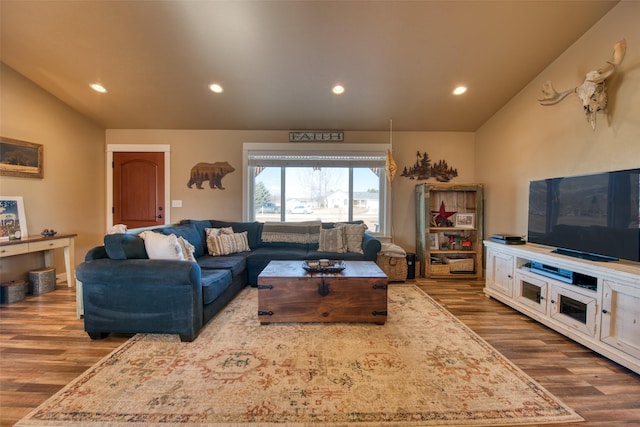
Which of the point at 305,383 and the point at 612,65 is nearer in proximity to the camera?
the point at 305,383

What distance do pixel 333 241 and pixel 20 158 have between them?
4121 mm

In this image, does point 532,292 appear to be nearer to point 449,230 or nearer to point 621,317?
point 621,317

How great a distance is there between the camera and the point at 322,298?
2.46 metres

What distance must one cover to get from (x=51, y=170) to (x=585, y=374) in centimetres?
610

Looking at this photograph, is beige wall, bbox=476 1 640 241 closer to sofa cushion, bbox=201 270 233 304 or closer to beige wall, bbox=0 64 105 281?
sofa cushion, bbox=201 270 233 304

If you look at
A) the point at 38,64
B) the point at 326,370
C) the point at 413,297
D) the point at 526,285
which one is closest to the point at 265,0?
the point at 38,64

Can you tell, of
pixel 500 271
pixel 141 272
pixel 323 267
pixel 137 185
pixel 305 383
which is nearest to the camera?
pixel 305 383

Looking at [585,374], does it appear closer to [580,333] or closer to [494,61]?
[580,333]

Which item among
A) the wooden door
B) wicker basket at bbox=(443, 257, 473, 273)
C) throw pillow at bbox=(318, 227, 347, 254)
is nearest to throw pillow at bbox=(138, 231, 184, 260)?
throw pillow at bbox=(318, 227, 347, 254)

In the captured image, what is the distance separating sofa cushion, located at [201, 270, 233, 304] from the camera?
7.73ft

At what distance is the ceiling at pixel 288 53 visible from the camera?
8.35 ft

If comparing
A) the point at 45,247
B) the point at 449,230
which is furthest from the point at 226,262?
the point at 449,230

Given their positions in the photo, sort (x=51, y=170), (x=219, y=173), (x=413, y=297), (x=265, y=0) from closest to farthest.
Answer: (x=265, y=0) → (x=413, y=297) → (x=51, y=170) → (x=219, y=173)

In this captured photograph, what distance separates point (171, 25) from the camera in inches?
106
